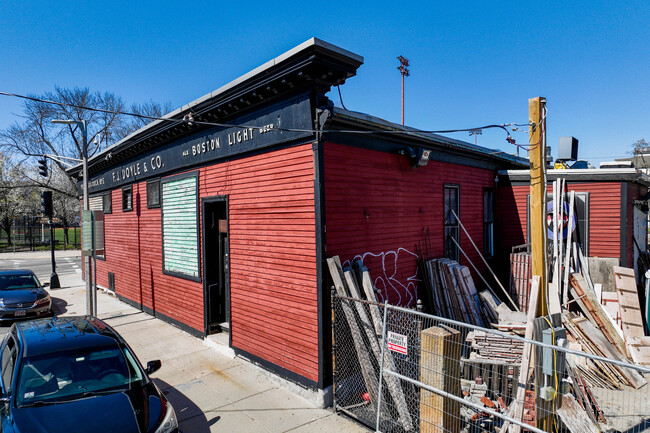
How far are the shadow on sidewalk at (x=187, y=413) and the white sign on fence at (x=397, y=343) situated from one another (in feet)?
9.86

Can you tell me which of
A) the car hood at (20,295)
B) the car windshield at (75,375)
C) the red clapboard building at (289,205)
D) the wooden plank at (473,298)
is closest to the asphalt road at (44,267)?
the car hood at (20,295)

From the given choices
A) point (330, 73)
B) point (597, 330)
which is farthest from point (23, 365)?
point (597, 330)

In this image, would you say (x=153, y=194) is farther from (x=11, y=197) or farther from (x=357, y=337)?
(x=11, y=197)

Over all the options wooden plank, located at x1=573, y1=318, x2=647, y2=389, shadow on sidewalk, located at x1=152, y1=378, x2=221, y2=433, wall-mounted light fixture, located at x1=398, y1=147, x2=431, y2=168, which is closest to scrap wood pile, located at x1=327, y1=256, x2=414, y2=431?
shadow on sidewalk, located at x1=152, y1=378, x2=221, y2=433

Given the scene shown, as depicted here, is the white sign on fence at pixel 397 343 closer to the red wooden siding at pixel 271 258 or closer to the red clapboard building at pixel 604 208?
the red wooden siding at pixel 271 258

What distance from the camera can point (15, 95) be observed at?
17.5 feet

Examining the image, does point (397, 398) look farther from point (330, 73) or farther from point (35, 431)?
point (330, 73)

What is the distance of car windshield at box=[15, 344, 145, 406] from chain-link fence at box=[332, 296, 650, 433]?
123 inches

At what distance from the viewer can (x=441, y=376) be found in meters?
4.73

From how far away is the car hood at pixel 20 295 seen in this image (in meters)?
11.8

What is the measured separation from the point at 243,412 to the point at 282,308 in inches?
72.8

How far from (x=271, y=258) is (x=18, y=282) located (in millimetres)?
11022

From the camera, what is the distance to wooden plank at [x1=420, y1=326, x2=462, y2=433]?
473 cm

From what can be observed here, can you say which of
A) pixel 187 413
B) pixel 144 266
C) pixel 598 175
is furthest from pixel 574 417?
pixel 144 266
